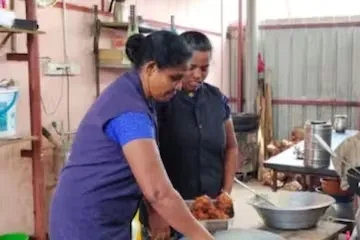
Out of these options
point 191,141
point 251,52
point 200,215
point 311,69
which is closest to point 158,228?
point 200,215

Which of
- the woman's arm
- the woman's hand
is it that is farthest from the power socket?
the woman's arm

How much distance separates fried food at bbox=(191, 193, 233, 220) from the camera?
1.68 meters

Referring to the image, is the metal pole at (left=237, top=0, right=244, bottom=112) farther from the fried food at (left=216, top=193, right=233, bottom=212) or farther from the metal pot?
the fried food at (left=216, top=193, right=233, bottom=212)

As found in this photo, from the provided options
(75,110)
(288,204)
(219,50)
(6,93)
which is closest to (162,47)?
(288,204)

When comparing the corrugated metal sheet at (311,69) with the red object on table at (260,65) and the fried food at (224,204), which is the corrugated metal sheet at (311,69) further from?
the fried food at (224,204)

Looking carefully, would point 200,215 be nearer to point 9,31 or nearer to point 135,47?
point 135,47

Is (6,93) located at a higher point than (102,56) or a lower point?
lower

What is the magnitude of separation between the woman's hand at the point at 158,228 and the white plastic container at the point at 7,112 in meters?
1.26

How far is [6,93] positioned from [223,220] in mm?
1500

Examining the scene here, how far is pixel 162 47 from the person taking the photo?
4.67 ft

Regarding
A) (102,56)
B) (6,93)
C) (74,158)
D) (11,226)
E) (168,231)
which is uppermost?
(102,56)

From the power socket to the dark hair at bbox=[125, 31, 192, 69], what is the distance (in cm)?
209

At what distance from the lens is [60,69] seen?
3.56m

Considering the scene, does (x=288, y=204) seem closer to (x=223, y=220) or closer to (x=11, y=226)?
(x=223, y=220)
